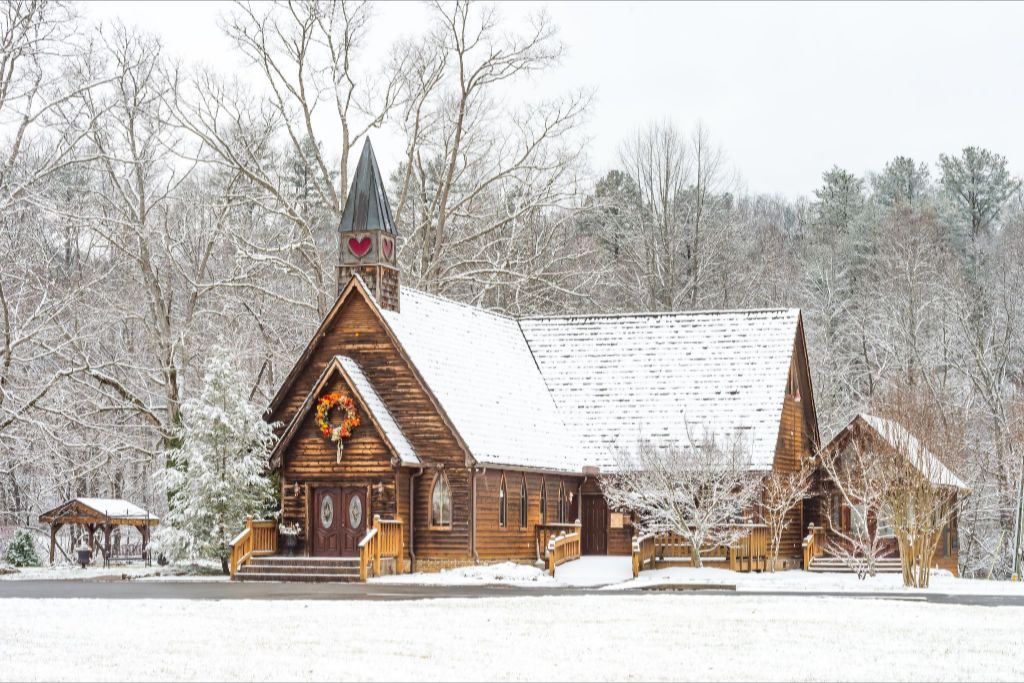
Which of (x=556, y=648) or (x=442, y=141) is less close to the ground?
(x=442, y=141)

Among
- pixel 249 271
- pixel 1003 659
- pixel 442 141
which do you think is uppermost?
pixel 442 141

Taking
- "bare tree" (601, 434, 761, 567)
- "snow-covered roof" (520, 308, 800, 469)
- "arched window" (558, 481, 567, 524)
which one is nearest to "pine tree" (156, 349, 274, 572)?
"arched window" (558, 481, 567, 524)

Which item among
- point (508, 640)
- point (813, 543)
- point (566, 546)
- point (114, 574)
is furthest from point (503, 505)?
point (508, 640)

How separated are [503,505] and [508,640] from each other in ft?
68.7

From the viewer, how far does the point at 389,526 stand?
38.8m

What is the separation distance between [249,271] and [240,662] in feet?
121

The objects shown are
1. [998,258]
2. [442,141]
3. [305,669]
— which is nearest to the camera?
[305,669]

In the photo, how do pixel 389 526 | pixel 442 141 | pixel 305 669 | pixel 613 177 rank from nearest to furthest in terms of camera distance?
1. pixel 305 669
2. pixel 389 526
3. pixel 442 141
4. pixel 613 177

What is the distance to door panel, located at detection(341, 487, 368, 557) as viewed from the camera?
131ft

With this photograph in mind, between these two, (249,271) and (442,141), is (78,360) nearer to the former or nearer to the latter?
(249,271)

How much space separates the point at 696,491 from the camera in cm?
3975

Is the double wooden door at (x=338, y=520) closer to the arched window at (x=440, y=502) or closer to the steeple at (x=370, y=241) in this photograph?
the arched window at (x=440, y=502)

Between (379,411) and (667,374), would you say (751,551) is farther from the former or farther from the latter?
(379,411)

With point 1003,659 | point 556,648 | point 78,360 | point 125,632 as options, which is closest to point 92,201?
point 78,360
